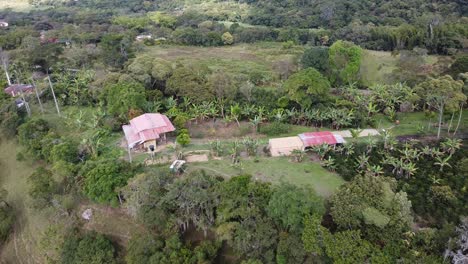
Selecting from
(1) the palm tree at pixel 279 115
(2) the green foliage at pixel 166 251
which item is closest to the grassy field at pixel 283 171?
(1) the palm tree at pixel 279 115

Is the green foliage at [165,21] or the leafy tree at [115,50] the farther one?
the green foliage at [165,21]

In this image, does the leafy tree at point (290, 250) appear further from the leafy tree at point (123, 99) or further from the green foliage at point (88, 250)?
the leafy tree at point (123, 99)

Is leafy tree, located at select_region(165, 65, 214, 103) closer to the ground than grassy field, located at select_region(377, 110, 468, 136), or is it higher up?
higher up

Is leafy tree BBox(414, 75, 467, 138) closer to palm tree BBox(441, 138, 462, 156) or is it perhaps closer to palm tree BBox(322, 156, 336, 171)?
palm tree BBox(441, 138, 462, 156)

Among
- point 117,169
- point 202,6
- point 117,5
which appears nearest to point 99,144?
point 117,169

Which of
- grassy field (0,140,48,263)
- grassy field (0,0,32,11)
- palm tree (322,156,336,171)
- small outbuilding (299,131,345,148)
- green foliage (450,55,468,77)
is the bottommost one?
grassy field (0,140,48,263)

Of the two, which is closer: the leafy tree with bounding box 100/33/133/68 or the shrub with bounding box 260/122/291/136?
the shrub with bounding box 260/122/291/136

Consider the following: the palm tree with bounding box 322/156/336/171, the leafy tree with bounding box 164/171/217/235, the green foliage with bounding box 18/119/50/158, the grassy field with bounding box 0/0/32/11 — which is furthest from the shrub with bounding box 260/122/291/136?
the grassy field with bounding box 0/0/32/11

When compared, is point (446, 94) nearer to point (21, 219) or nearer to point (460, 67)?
point (460, 67)
